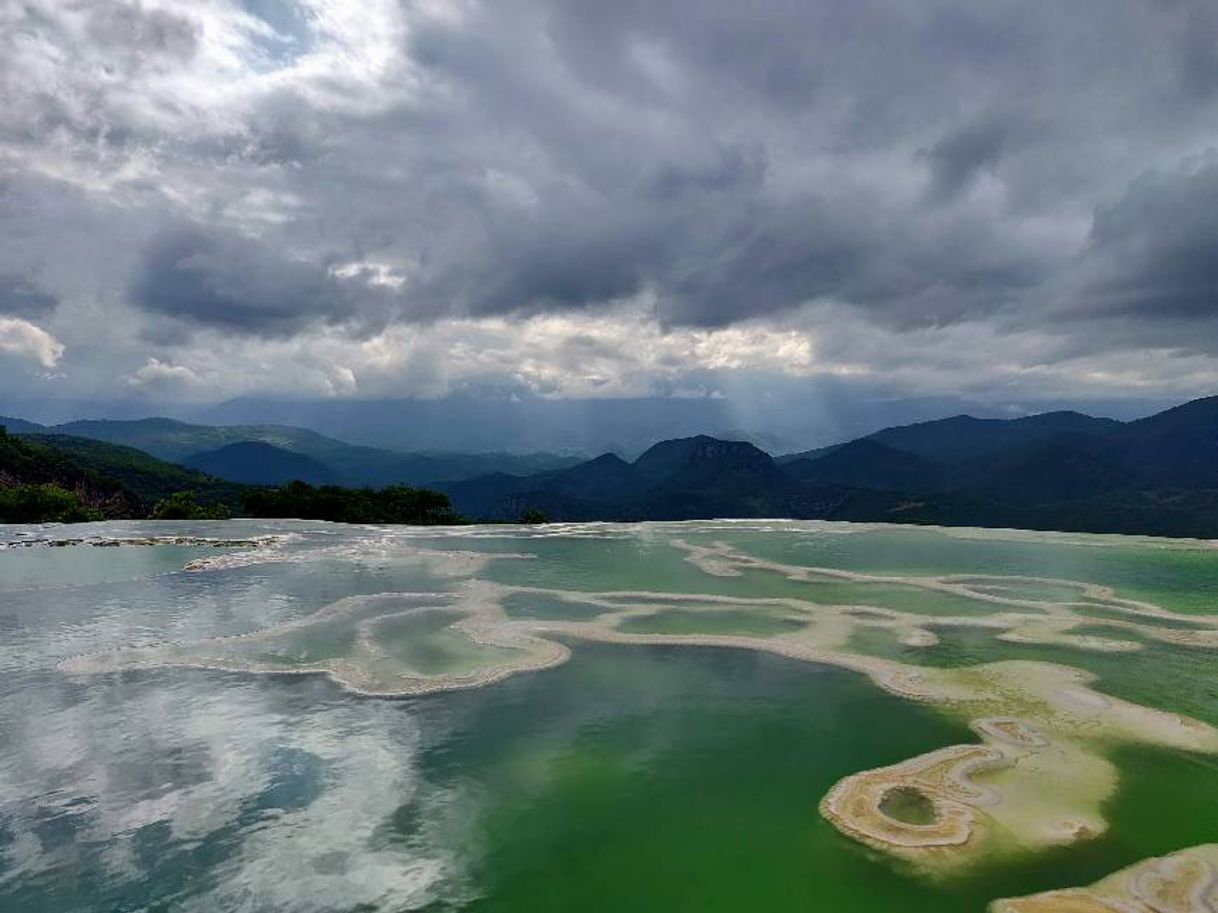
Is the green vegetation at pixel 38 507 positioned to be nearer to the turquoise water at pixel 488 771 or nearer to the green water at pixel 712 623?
the turquoise water at pixel 488 771

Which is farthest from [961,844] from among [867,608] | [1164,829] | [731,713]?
[867,608]

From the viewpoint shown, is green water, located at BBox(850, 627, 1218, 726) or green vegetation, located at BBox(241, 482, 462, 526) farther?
green vegetation, located at BBox(241, 482, 462, 526)

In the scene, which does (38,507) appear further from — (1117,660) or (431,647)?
(1117,660)

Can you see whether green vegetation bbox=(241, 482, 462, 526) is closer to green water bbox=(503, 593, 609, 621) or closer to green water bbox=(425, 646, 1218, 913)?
green water bbox=(503, 593, 609, 621)

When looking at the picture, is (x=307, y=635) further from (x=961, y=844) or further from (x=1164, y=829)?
(x=1164, y=829)


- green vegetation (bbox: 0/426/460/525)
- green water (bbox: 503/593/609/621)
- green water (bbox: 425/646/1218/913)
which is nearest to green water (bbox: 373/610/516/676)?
green water (bbox: 425/646/1218/913)

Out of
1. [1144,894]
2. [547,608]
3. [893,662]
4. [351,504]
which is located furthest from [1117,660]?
[351,504]
